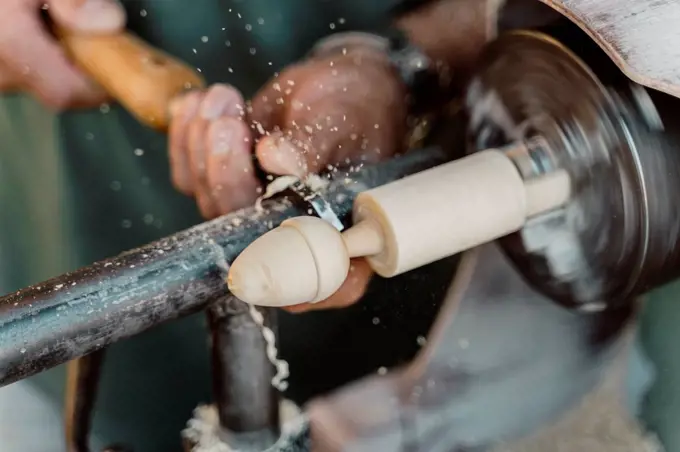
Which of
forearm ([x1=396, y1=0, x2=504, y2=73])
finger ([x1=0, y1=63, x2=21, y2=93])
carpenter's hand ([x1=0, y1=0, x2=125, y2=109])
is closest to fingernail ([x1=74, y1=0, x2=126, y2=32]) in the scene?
carpenter's hand ([x1=0, y1=0, x2=125, y2=109])

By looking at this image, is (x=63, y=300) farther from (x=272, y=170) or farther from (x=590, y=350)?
(x=590, y=350)

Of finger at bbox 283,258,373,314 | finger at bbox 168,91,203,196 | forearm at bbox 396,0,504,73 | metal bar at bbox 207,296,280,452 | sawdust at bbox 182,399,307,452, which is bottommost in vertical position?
sawdust at bbox 182,399,307,452

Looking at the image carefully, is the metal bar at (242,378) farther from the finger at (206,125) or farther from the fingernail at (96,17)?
the fingernail at (96,17)

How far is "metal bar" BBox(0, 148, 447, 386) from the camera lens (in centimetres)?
32

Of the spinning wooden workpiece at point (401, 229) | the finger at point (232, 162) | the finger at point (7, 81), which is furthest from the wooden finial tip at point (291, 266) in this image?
the finger at point (7, 81)

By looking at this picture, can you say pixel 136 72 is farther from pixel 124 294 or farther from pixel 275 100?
pixel 124 294

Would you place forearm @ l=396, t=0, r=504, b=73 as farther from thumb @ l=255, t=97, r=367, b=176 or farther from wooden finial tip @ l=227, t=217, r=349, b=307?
wooden finial tip @ l=227, t=217, r=349, b=307

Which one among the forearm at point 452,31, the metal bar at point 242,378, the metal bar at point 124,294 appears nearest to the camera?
the metal bar at point 124,294

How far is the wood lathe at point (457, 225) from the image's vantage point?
337mm

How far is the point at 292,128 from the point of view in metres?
0.48

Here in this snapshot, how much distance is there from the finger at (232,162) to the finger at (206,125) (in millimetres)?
12

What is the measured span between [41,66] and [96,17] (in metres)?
0.08

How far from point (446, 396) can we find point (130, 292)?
351mm

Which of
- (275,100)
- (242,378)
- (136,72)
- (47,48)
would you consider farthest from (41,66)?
(242,378)
